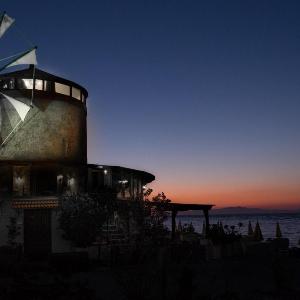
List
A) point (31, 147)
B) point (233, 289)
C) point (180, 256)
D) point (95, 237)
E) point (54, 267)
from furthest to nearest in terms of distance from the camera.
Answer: point (31, 147)
point (95, 237)
point (180, 256)
point (54, 267)
point (233, 289)

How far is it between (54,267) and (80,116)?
1546 cm

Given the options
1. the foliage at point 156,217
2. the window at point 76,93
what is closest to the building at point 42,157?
the window at point 76,93

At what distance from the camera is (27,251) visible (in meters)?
30.2

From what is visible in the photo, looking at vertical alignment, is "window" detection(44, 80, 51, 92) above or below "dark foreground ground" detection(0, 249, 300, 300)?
above

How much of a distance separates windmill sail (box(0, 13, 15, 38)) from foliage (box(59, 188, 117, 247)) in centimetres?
1228

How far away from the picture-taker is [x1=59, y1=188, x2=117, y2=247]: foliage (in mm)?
28562

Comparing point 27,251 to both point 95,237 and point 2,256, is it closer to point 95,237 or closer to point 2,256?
point 95,237

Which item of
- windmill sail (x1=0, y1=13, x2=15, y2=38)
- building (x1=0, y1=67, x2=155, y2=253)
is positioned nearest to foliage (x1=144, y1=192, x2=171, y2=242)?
building (x1=0, y1=67, x2=155, y2=253)

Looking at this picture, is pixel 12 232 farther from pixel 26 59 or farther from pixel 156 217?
pixel 26 59

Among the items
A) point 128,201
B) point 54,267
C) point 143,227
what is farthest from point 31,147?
point 54,267

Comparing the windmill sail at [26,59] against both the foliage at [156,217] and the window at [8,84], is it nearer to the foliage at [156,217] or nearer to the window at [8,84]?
the window at [8,84]

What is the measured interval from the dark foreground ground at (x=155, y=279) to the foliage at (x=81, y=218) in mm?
3218

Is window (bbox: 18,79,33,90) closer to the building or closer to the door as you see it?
the building

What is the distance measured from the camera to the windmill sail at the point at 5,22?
32844 millimetres
